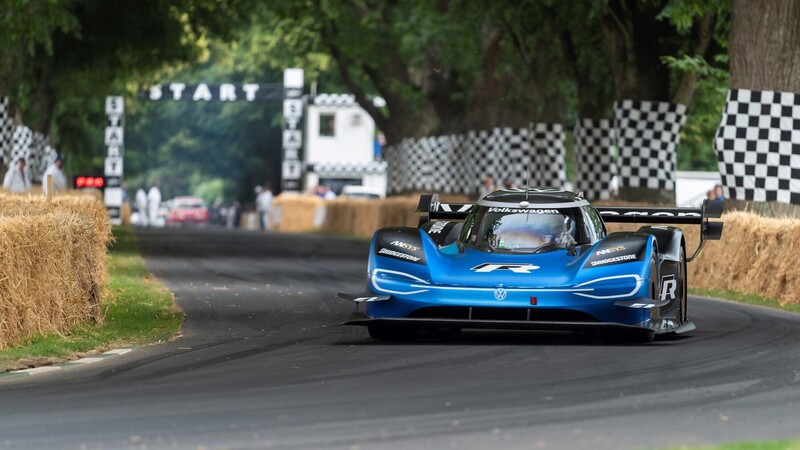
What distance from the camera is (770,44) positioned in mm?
22297

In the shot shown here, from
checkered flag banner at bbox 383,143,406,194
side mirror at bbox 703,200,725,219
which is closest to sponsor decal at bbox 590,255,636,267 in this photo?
side mirror at bbox 703,200,725,219

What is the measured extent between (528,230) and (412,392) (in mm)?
4361

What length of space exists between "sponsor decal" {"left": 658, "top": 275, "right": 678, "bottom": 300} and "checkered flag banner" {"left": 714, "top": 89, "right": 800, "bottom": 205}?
8727mm

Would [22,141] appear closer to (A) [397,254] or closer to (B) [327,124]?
(A) [397,254]

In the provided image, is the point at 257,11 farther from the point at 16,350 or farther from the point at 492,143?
the point at 16,350

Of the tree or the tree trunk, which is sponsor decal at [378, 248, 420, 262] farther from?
the tree trunk

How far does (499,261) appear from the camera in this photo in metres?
13.5

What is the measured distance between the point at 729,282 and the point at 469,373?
11.2 m

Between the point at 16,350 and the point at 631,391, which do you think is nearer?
the point at 631,391

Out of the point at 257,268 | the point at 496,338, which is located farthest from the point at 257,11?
the point at 496,338

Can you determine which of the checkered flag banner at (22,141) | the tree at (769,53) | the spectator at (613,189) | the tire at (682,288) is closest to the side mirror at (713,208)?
the tire at (682,288)

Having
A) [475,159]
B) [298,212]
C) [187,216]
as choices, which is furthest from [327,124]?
[475,159]

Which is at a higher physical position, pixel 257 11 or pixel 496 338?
pixel 257 11

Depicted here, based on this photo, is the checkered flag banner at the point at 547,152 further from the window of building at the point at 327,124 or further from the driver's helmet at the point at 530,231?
the window of building at the point at 327,124
